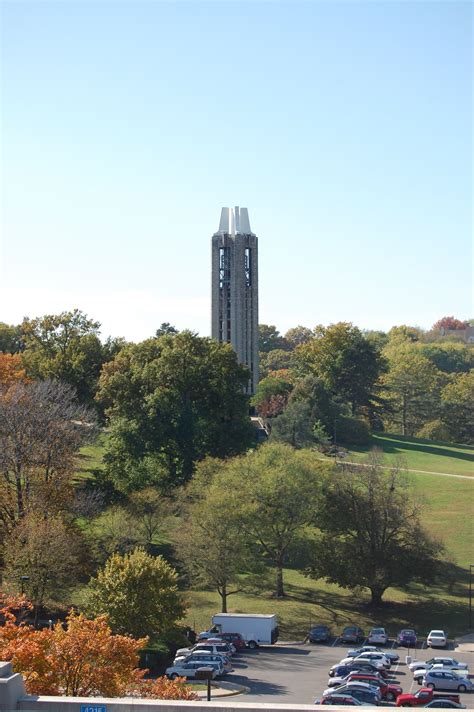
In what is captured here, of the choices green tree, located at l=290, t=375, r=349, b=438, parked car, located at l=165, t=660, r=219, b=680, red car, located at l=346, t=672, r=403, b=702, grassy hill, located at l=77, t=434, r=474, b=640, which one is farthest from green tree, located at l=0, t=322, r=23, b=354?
red car, located at l=346, t=672, r=403, b=702

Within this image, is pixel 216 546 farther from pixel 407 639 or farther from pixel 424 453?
pixel 424 453

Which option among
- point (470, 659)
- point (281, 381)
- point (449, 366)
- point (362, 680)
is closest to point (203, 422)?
point (470, 659)

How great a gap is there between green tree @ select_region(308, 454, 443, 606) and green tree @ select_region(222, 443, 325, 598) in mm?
992

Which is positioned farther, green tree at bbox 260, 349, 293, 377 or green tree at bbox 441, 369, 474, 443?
green tree at bbox 260, 349, 293, 377

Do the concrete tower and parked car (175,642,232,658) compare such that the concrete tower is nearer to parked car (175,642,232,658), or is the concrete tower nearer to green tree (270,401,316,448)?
green tree (270,401,316,448)

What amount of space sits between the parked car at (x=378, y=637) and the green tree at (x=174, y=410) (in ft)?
66.0

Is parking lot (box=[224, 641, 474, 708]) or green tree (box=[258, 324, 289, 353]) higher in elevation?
green tree (box=[258, 324, 289, 353])

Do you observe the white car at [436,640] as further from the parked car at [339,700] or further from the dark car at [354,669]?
the parked car at [339,700]

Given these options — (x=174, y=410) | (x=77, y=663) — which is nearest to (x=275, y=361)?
(x=174, y=410)

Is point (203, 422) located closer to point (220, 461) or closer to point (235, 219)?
point (220, 461)

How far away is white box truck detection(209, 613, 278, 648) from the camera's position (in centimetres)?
4769

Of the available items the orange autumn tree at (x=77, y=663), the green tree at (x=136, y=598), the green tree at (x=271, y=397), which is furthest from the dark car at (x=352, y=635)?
the green tree at (x=271, y=397)

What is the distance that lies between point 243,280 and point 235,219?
904cm

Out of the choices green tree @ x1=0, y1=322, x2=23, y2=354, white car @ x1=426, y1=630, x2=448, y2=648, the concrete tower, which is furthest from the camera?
the concrete tower
